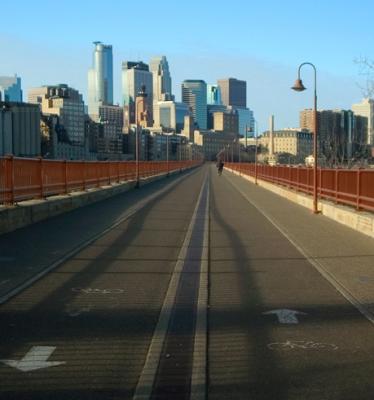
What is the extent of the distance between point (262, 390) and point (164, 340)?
156cm

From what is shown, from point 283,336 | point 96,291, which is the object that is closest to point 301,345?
point 283,336

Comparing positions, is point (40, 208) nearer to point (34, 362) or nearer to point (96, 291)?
point (96, 291)

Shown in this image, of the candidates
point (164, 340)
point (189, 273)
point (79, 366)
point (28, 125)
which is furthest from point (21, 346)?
point (28, 125)

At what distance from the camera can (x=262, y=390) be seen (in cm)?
480

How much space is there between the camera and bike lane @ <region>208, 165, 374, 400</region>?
491cm

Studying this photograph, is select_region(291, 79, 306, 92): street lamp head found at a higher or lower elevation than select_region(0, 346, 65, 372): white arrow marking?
higher

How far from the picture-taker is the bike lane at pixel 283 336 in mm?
4911

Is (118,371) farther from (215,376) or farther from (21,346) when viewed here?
(21,346)

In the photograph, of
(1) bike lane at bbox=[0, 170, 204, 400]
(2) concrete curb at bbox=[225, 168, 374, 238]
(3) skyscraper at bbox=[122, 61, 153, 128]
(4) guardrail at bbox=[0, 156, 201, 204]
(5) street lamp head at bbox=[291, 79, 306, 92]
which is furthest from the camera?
(3) skyscraper at bbox=[122, 61, 153, 128]

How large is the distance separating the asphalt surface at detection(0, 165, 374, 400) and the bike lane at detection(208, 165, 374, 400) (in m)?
0.02

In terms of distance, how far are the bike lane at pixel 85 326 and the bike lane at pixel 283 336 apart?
29.0 inches

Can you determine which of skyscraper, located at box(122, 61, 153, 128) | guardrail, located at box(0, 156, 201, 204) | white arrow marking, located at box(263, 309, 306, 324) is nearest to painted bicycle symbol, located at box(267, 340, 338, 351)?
white arrow marking, located at box(263, 309, 306, 324)

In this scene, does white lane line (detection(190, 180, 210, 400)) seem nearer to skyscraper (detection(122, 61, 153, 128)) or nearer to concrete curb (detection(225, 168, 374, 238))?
concrete curb (detection(225, 168, 374, 238))

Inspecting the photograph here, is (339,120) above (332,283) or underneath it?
above
